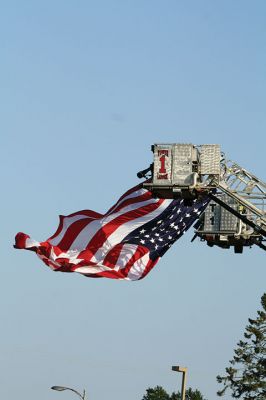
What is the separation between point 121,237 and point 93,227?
64.8 inches

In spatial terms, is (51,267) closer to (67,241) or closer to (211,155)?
(67,241)

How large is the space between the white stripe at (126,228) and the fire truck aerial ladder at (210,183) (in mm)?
6214

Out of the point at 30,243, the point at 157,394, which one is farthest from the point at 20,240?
the point at 157,394

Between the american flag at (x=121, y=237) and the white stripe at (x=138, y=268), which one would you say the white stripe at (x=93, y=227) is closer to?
the american flag at (x=121, y=237)

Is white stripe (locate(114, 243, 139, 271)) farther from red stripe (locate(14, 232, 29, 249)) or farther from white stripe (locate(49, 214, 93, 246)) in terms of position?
red stripe (locate(14, 232, 29, 249))

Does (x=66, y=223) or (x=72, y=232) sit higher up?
(x=66, y=223)

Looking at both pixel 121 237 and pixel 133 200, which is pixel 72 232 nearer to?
pixel 121 237

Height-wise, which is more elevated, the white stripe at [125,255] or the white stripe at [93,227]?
the white stripe at [93,227]

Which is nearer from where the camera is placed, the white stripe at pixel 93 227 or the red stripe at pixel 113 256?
the red stripe at pixel 113 256

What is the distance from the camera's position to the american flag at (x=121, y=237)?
60438 mm

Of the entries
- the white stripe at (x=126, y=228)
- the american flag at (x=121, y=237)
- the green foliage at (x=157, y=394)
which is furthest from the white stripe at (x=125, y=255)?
the green foliage at (x=157, y=394)

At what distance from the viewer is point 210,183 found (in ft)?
177

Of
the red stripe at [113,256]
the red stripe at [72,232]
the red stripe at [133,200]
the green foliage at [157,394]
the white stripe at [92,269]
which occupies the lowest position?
the green foliage at [157,394]

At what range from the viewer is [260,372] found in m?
130
